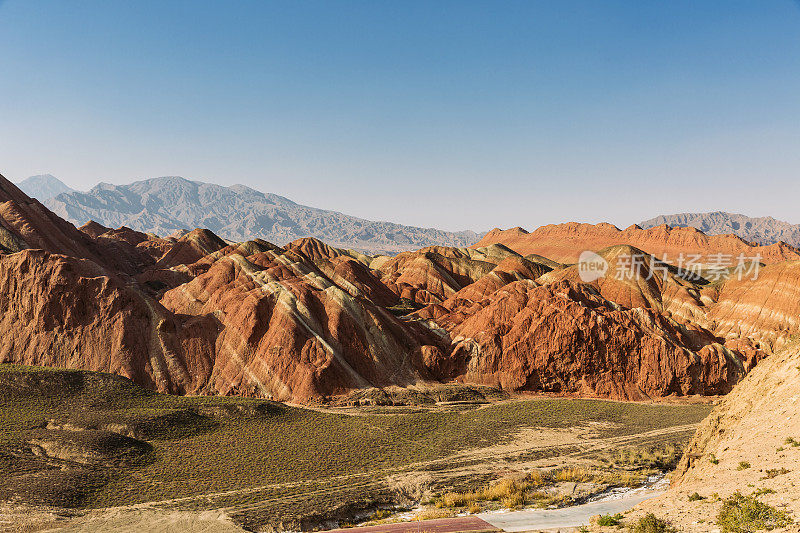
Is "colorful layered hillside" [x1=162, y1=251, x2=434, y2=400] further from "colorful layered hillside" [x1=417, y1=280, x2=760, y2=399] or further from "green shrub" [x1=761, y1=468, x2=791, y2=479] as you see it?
"green shrub" [x1=761, y1=468, x2=791, y2=479]

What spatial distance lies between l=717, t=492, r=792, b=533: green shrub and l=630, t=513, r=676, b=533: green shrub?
187cm

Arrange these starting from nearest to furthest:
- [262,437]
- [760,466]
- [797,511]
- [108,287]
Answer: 1. [797,511]
2. [760,466]
3. [262,437]
4. [108,287]

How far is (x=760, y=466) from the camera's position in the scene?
23.8 m

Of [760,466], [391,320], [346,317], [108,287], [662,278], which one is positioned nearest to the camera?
[760,466]

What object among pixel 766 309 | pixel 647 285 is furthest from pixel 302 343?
pixel 647 285

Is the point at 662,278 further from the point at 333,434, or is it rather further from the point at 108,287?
the point at 108,287

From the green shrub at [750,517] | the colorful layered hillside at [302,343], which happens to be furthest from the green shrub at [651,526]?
the colorful layered hillside at [302,343]

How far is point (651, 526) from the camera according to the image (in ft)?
67.3

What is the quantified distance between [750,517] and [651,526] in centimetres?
345

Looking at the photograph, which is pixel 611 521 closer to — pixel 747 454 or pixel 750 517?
pixel 750 517

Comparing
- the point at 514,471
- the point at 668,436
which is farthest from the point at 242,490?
the point at 668,436

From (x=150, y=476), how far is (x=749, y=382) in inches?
1544

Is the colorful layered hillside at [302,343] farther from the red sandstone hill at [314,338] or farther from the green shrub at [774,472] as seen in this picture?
the green shrub at [774,472]

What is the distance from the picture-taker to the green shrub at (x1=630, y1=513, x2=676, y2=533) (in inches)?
802
